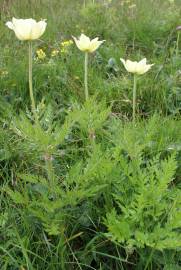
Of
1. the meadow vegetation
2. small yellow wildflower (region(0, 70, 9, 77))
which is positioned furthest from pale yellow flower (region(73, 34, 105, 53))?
small yellow wildflower (region(0, 70, 9, 77))

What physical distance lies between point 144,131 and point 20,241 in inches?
26.1

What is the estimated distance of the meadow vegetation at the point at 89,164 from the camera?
3.85 ft

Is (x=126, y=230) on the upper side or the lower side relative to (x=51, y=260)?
upper

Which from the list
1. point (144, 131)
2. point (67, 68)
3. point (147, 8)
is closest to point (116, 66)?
point (67, 68)

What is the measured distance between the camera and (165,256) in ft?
3.91

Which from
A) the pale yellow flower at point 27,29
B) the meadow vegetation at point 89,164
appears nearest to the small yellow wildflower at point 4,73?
the meadow vegetation at point 89,164

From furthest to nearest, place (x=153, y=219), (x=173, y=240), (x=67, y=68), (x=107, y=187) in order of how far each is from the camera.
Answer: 1. (x=67, y=68)
2. (x=107, y=187)
3. (x=153, y=219)
4. (x=173, y=240)

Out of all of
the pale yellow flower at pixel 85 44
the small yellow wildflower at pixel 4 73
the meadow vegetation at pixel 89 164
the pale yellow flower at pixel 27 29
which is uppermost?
the pale yellow flower at pixel 27 29

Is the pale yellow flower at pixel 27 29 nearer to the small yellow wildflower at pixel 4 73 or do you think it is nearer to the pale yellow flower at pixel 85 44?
the pale yellow flower at pixel 85 44

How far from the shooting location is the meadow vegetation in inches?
46.2

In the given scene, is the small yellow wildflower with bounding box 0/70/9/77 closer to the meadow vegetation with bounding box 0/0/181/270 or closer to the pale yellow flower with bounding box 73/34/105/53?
the meadow vegetation with bounding box 0/0/181/270

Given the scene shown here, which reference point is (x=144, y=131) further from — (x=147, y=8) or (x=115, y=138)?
(x=147, y=8)

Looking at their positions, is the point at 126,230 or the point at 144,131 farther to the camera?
the point at 144,131

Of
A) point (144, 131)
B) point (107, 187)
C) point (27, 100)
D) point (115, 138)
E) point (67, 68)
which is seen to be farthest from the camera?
point (67, 68)
